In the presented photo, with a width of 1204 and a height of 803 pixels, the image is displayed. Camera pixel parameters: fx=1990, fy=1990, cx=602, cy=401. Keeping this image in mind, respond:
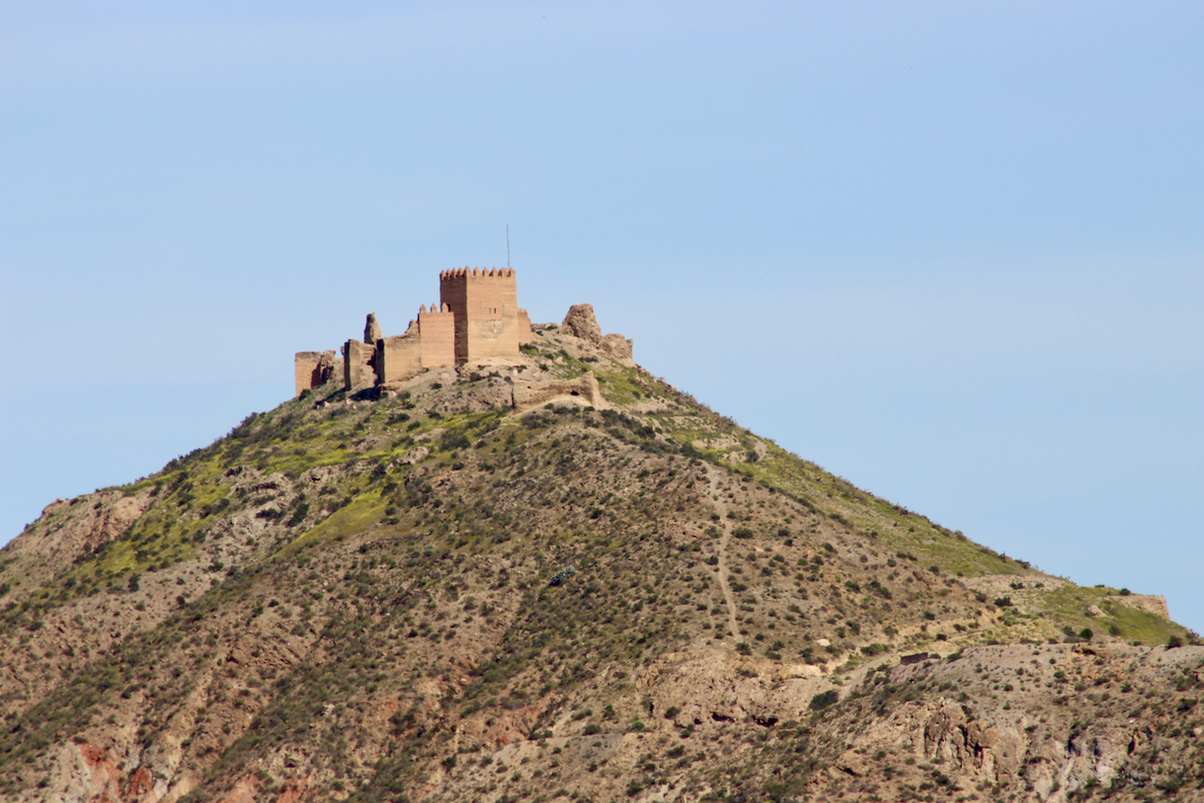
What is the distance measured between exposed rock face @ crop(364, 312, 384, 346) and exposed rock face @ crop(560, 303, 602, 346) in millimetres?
10838

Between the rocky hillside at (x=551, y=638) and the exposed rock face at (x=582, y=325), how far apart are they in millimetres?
13726

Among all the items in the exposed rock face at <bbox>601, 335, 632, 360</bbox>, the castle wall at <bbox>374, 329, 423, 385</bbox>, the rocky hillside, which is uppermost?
the exposed rock face at <bbox>601, 335, 632, 360</bbox>

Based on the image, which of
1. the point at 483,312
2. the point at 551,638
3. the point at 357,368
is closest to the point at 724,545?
the point at 551,638

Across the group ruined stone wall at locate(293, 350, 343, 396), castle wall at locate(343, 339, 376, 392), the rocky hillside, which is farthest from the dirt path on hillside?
ruined stone wall at locate(293, 350, 343, 396)

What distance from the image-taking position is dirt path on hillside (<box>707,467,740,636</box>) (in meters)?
75.0

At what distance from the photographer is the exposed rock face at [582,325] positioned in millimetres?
118000

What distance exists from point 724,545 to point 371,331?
40.9m

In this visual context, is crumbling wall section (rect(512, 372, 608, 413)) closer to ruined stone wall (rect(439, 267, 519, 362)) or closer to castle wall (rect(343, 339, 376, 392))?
ruined stone wall (rect(439, 267, 519, 362))

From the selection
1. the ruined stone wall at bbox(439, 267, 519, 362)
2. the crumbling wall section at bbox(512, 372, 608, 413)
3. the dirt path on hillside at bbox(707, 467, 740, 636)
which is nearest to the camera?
the dirt path on hillside at bbox(707, 467, 740, 636)

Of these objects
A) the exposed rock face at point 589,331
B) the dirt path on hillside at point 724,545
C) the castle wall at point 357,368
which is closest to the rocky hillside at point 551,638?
the dirt path on hillside at point 724,545

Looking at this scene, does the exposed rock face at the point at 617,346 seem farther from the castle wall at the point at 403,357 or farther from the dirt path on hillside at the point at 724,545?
the dirt path on hillside at the point at 724,545

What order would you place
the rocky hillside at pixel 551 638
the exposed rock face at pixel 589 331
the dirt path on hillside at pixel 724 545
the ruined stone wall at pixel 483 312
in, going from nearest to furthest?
the rocky hillside at pixel 551 638, the dirt path on hillside at pixel 724 545, the ruined stone wall at pixel 483 312, the exposed rock face at pixel 589 331

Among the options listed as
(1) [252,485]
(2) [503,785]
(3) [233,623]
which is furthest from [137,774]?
(1) [252,485]

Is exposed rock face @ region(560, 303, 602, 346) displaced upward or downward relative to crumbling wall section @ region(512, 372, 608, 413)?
upward
